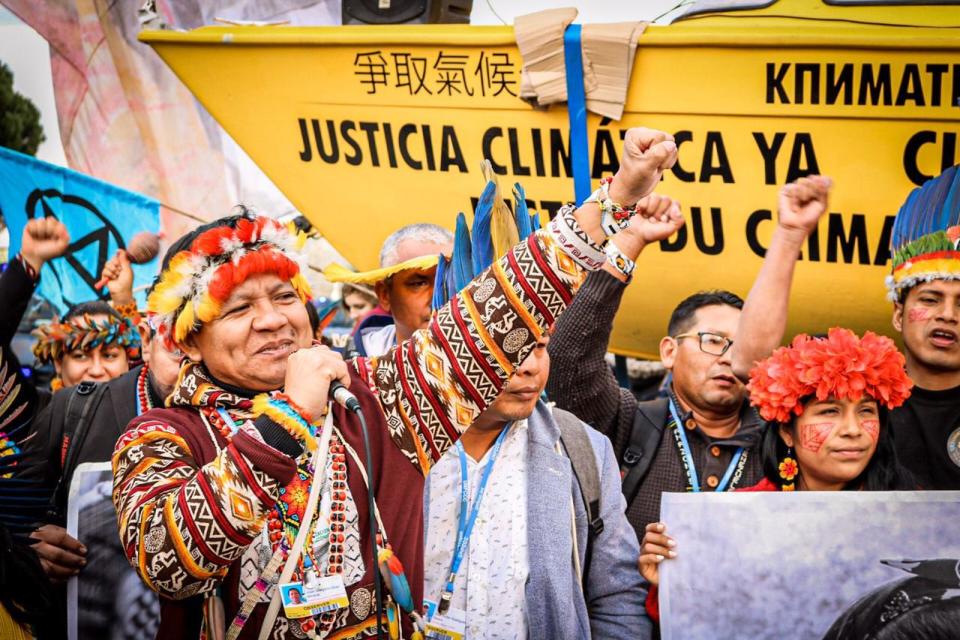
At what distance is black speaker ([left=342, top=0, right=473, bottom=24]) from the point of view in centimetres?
537

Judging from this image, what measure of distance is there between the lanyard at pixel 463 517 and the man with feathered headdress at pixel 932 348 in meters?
1.45

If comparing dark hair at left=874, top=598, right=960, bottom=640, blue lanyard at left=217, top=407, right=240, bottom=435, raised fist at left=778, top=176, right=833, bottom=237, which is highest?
raised fist at left=778, top=176, right=833, bottom=237

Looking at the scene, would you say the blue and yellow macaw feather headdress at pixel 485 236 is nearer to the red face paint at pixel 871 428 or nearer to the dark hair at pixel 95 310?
the red face paint at pixel 871 428

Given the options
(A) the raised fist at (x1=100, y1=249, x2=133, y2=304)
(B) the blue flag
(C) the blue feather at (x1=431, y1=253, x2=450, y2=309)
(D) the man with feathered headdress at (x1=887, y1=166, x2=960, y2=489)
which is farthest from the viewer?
(B) the blue flag

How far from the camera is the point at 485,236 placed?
8.48ft

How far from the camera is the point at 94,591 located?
284 centimetres

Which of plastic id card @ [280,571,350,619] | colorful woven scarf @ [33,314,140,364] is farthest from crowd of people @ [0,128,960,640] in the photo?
colorful woven scarf @ [33,314,140,364]

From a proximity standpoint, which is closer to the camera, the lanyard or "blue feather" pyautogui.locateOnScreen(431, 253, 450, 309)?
the lanyard

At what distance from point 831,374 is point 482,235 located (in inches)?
45.2

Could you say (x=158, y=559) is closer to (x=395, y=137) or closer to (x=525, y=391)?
(x=525, y=391)

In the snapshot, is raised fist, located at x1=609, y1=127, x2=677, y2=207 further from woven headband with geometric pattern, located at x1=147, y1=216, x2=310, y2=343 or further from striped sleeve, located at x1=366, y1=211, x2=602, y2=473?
woven headband with geometric pattern, located at x1=147, y1=216, x2=310, y2=343

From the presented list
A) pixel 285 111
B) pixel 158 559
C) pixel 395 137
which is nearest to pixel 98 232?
pixel 285 111

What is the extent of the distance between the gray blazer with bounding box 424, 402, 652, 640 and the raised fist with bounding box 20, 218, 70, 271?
1.55m

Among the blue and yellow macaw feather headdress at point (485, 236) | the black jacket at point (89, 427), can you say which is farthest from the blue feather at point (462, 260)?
the black jacket at point (89, 427)
